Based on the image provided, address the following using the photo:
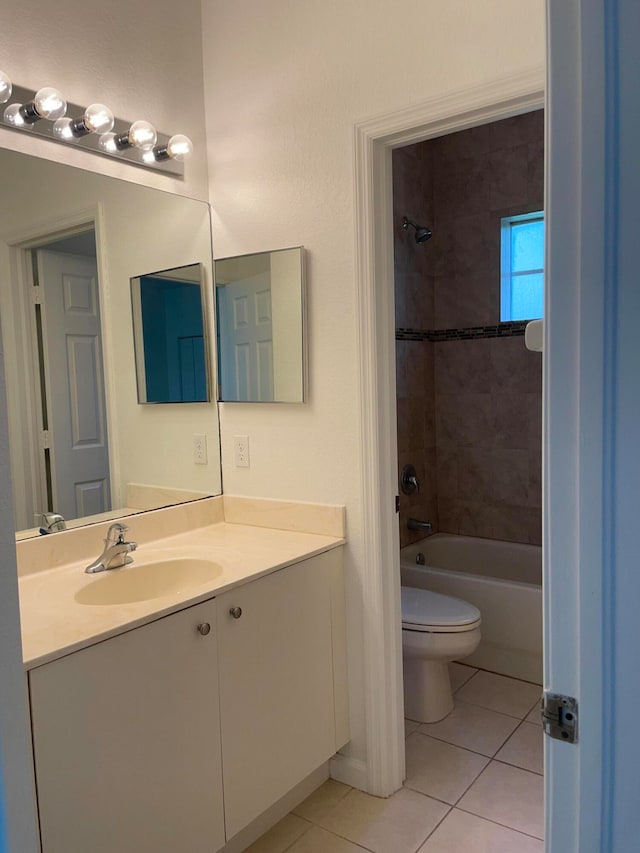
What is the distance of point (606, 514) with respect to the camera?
0.69m

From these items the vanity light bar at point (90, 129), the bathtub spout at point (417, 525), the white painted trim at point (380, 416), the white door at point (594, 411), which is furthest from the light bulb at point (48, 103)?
the bathtub spout at point (417, 525)

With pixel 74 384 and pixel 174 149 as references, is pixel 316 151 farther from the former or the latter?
pixel 74 384

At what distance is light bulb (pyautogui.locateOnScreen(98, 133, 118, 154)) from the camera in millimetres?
2039

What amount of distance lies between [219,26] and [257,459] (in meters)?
1.52

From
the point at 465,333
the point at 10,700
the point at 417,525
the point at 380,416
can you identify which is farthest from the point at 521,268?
the point at 10,700

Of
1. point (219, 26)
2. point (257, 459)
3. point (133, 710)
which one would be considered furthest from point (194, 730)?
point (219, 26)

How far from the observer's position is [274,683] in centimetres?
188

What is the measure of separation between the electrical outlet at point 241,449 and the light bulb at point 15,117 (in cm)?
117

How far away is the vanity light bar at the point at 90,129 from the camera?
5.90ft

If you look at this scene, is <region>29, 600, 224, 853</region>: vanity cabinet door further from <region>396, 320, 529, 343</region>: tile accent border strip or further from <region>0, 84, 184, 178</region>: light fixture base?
<region>396, 320, 529, 343</region>: tile accent border strip

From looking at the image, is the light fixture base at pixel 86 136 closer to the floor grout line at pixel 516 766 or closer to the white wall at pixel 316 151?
the white wall at pixel 316 151

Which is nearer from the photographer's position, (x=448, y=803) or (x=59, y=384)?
(x=59, y=384)

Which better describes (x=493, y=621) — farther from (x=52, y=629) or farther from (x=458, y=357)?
(x=52, y=629)

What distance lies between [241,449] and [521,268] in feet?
6.52
